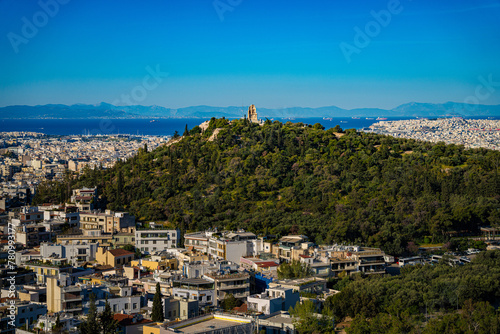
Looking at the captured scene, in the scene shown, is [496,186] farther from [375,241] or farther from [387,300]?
[387,300]

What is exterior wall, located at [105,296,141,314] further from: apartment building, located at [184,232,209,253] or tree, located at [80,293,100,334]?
apartment building, located at [184,232,209,253]

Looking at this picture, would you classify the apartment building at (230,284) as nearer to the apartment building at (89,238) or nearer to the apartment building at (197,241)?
the apartment building at (197,241)

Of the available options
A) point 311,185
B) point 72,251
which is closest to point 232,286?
point 72,251

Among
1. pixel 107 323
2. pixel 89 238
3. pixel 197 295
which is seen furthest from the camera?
pixel 89 238

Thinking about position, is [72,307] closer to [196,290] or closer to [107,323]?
[107,323]

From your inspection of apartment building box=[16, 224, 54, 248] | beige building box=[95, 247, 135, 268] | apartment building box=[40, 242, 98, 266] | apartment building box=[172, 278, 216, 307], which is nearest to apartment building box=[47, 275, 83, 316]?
apartment building box=[172, 278, 216, 307]

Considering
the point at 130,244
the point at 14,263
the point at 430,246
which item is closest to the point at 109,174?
the point at 130,244
